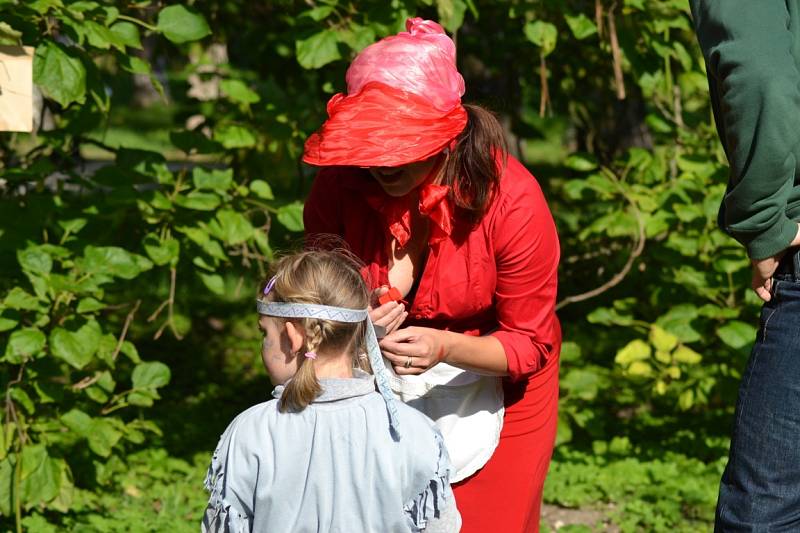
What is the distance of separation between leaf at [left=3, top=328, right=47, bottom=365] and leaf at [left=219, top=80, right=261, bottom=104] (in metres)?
1.10

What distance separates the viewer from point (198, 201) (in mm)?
3609

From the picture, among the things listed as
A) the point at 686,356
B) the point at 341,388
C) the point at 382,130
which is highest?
the point at 382,130

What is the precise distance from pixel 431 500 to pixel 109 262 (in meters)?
1.70

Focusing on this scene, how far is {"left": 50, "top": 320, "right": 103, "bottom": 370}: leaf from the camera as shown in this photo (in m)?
3.33

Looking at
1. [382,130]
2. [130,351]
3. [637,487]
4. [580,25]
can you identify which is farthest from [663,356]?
[382,130]

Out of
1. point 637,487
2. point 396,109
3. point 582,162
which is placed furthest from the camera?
point 582,162

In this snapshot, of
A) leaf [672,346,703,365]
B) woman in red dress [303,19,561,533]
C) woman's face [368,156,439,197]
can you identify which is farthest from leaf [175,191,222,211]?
leaf [672,346,703,365]

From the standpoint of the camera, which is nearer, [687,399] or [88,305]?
[88,305]

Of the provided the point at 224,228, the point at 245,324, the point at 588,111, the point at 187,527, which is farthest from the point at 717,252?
Answer: the point at 245,324

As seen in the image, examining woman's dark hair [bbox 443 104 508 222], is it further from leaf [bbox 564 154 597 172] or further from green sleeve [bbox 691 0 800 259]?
leaf [bbox 564 154 597 172]

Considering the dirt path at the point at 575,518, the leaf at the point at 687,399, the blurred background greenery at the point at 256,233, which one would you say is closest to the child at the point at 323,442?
the blurred background greenery at the point at 256,233

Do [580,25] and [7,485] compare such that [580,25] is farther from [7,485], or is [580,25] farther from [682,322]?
[7,485]

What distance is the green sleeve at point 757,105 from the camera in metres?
1.99

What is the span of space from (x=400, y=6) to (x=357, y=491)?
2045mm
